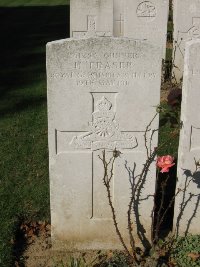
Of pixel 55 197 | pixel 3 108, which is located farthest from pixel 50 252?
pixel 3 108

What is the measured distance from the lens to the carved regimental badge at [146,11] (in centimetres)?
888

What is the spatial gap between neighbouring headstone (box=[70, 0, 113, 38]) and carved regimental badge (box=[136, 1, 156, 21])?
32.6 inches

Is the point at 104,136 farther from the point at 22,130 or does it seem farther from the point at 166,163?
the point at 22,130

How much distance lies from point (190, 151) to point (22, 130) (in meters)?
3.78

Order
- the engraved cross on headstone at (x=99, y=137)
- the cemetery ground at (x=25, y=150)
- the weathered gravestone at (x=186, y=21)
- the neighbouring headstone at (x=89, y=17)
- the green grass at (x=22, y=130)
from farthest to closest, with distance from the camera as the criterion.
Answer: the neighbouring headstone at (x=89, y=17)
the weathered gravestone at (x=186, y=21)
the green grass at (x=22, y=130)
the cemetery ground at (x=25, y=150)
the engraved cross on headstone at (x=99, y=137)

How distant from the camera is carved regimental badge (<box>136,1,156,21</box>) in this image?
888 centimetres

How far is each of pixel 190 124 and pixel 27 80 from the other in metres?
6.47

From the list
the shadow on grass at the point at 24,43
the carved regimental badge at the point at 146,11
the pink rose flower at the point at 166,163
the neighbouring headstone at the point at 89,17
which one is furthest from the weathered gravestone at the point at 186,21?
the pink rose flower at the point at 166,163

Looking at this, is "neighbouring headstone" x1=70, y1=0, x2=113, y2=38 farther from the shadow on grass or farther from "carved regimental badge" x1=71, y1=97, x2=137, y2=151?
"carved regimental badge" x1=71, y1=97, x2=137, y2=151

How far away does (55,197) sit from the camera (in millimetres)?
4395

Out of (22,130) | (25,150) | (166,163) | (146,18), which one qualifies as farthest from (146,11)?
(166,163)

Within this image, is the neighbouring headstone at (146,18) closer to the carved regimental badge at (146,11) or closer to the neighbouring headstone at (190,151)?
→ the carved regimental badge at (146,11)

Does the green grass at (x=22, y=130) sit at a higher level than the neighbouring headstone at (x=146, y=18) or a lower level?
lower

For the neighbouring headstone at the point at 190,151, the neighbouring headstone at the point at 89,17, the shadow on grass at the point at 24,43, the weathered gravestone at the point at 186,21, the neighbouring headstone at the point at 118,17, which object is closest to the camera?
the neighbouring headstone at the point at 190,151
